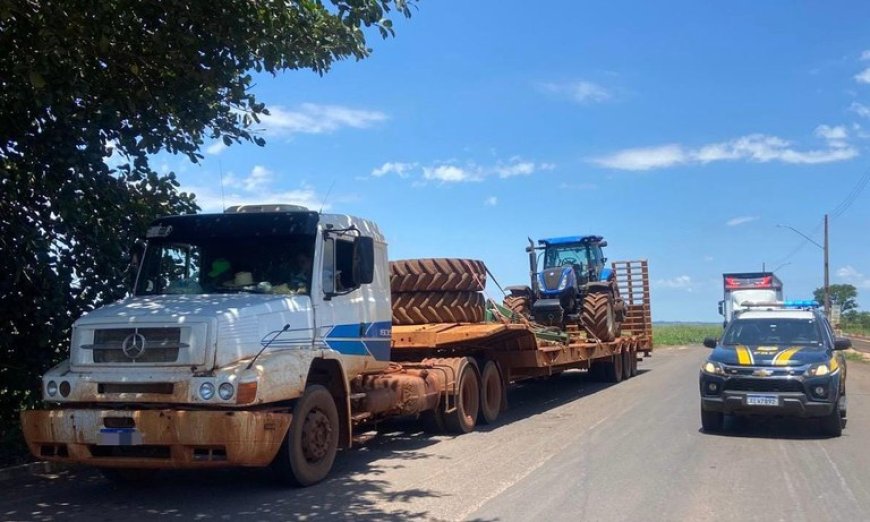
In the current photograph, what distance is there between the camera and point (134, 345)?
6.88m

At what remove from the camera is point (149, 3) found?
7.67 m

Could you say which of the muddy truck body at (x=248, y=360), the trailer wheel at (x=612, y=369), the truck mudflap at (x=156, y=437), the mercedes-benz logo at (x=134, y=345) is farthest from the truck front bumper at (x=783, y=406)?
the trailer wheel at (x=612, y=369)

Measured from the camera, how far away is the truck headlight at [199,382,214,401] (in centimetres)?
659

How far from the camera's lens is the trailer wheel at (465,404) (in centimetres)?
1097

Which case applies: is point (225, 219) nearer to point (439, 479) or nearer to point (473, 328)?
point (439, 479)

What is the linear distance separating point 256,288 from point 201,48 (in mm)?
2558

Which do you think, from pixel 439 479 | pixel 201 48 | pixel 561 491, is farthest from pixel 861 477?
pixel 201 48

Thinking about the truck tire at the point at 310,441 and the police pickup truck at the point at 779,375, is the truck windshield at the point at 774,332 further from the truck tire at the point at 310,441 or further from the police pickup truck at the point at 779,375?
the truck tire at the point at 310,441

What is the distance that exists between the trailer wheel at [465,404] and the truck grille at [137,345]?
4920mm

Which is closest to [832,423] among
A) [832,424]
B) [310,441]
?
[832,424]

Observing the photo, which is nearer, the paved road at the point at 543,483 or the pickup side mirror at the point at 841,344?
the paved road at the point at 543,483

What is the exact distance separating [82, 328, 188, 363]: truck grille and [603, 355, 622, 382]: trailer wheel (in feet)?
44.8

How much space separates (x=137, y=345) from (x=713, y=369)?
23.9ft

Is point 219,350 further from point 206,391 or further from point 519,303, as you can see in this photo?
point 519,303
